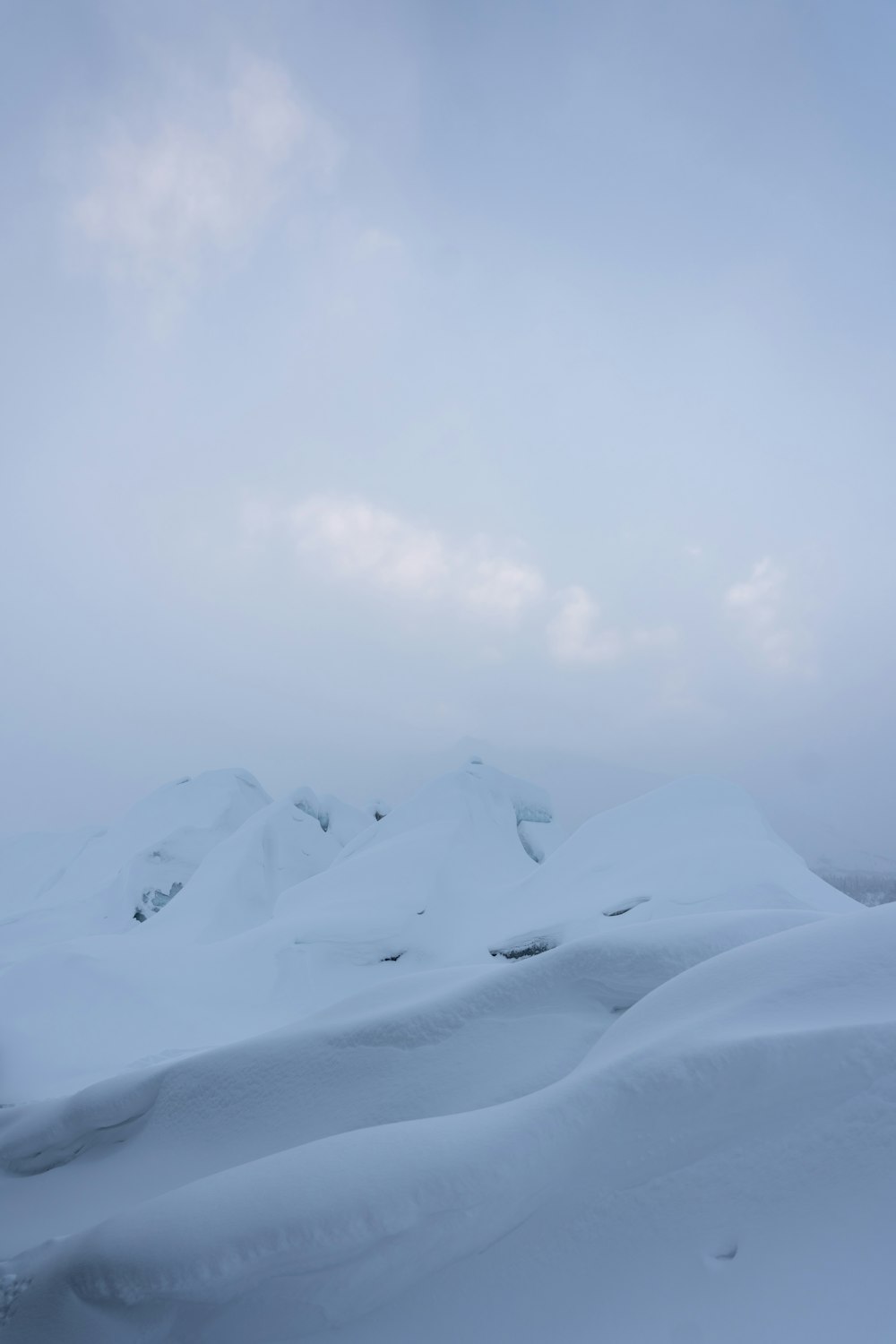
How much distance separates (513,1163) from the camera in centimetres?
223

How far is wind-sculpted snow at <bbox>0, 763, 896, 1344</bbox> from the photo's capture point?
196 cm

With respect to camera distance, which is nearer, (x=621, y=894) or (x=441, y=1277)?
(x=441, y=1277)

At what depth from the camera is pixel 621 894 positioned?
9820 millimetres

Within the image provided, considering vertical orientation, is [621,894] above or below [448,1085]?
above

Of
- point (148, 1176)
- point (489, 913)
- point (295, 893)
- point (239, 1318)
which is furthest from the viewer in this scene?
point (295, 893)

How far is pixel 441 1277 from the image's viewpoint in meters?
2.09

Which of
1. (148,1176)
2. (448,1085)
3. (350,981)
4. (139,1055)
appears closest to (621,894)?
(350,981)

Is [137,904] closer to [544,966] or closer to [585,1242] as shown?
[544,966]

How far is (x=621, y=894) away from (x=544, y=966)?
6.33m

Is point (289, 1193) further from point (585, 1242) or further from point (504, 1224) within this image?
point (585, 1242)

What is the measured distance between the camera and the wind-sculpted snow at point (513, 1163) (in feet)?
6.43

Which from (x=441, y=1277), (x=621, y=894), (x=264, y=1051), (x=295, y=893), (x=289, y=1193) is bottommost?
(x=441, y=1277)

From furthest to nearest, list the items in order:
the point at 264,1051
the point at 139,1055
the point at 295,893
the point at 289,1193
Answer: the point at 295,893 < the point at 139,1055 < the point at 264,1051 < the point at 289,1193

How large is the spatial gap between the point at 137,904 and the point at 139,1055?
12.2m
